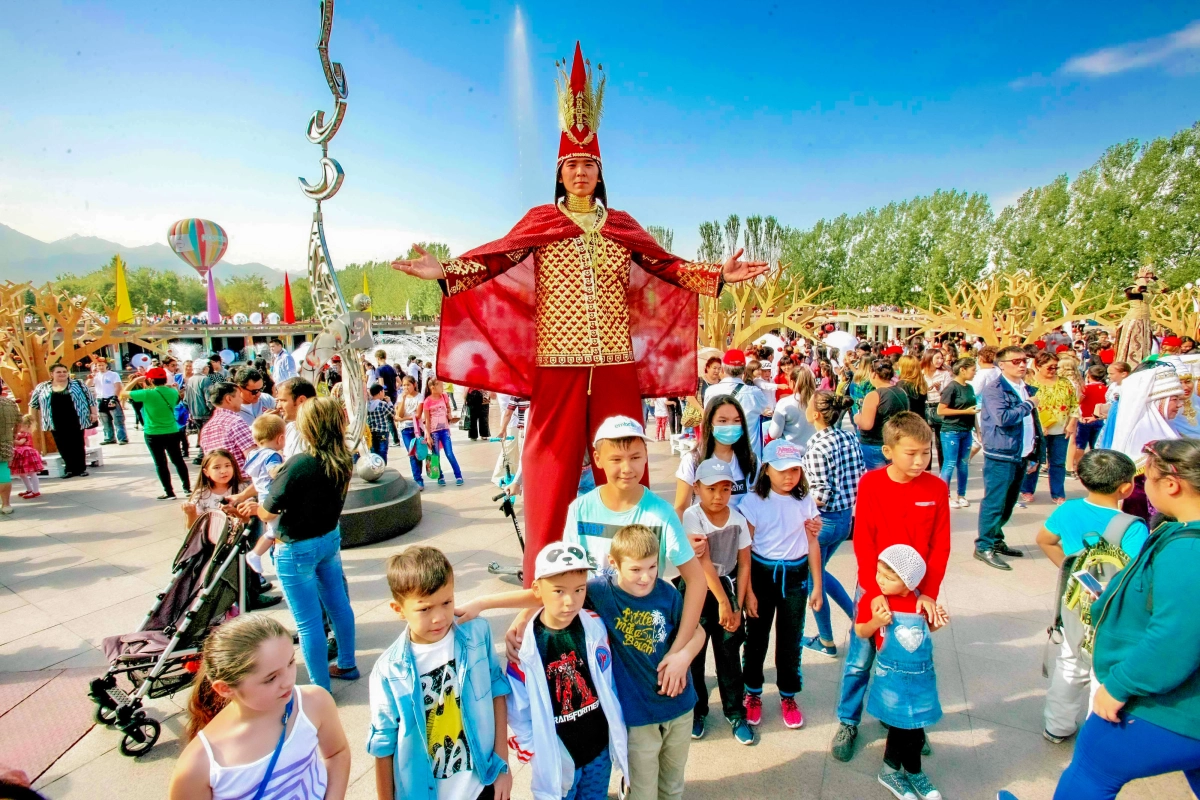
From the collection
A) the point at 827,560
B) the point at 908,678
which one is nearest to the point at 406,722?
the point at 908,678

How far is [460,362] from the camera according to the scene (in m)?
3.74

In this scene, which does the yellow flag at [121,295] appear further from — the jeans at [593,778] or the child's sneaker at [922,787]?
the child's sneaker at [922,787]

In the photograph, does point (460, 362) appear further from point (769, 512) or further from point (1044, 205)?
point (1044, 205)

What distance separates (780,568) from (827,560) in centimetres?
92

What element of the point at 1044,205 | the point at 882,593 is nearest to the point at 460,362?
the point at 882,593

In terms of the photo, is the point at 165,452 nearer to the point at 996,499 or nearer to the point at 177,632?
the point at 177,632

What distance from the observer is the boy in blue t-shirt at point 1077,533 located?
2.57 metres

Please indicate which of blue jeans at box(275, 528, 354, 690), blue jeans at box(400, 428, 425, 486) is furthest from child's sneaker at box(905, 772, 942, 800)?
blue jeans at box(400, 428, 425, 486)

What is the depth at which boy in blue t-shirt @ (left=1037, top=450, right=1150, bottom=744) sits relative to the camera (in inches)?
101

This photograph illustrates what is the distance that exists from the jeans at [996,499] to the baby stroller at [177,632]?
5.56 meters

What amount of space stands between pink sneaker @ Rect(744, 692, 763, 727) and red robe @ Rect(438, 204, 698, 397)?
1874 mm

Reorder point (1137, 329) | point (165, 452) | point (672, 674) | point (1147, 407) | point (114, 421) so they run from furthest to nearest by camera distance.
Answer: point (114, 421)
point (1137, 329)
point (165, 452)
point (1147, 407)
point (672, 674)

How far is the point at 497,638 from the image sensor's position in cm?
372

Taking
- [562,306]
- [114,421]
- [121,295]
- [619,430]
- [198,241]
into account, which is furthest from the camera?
[198,241]
